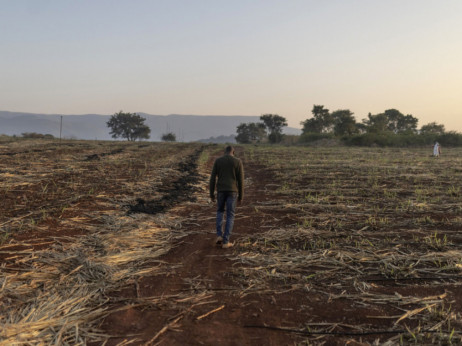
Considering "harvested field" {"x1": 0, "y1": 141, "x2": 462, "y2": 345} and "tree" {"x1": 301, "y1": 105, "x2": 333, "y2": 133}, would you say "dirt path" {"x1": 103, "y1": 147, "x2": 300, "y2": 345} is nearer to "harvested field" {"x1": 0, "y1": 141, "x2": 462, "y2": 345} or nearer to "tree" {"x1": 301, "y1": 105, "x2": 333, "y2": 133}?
"harvested field" {"x1": 0, "y1": 141, "x2": 462, "y2": 345}

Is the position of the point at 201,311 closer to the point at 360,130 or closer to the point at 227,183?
the point at 227,183

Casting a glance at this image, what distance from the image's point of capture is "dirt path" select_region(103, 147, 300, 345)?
10.9ft

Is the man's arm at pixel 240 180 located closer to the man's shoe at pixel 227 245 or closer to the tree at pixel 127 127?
the man's shoe at pixel 227 245

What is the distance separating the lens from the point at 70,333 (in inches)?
131

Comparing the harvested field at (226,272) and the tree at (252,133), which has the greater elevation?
the tree at (252,133)

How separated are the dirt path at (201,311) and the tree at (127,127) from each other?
347ft

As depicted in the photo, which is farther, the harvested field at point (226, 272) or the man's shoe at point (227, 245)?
the man's shoe at point (227, 245)

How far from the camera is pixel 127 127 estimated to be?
105000mm

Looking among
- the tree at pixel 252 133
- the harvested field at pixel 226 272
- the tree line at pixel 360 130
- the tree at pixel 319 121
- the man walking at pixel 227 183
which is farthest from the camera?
the tree at pixel 252 133

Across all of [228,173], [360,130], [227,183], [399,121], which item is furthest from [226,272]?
[399,121]

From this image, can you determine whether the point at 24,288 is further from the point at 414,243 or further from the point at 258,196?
the point at 258,196

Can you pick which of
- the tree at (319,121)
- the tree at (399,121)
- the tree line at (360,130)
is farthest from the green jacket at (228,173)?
the tree at (399,121)

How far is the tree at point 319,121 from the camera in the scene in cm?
7969

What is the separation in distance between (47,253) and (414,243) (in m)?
6.88
